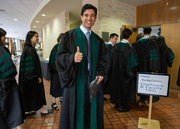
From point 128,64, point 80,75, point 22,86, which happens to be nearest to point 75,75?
point 80,75

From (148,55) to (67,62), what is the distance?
2404 mm

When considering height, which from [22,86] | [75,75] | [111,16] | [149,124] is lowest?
[149,124]

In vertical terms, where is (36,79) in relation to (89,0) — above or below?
below

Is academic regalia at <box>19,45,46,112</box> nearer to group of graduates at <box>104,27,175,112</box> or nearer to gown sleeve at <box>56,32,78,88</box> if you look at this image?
gown sleeve at <box>56,32,78,88</box>

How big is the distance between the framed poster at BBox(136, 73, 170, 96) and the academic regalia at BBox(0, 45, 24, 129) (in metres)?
2.01

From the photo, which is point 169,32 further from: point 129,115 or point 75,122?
point 75,122

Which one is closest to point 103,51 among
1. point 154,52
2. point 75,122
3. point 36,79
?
point 75,122

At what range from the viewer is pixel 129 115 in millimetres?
2900

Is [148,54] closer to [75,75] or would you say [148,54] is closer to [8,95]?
[75,75]

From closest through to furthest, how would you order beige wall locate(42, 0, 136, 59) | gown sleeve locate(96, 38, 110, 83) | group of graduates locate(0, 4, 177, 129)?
group of graduates locate(0, 4, 177, 129) < gown sleeve locate(96, 38, 110, 83) < beige wall locate(42, 0, 136, 59)

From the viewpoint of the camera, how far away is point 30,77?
8.07 feet

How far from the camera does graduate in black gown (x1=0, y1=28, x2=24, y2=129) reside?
1.84m

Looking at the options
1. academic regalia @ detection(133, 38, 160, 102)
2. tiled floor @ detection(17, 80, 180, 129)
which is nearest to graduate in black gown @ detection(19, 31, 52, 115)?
tiled floor @ detection(17, 80, 180, 129)

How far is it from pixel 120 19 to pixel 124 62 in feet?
11.5
